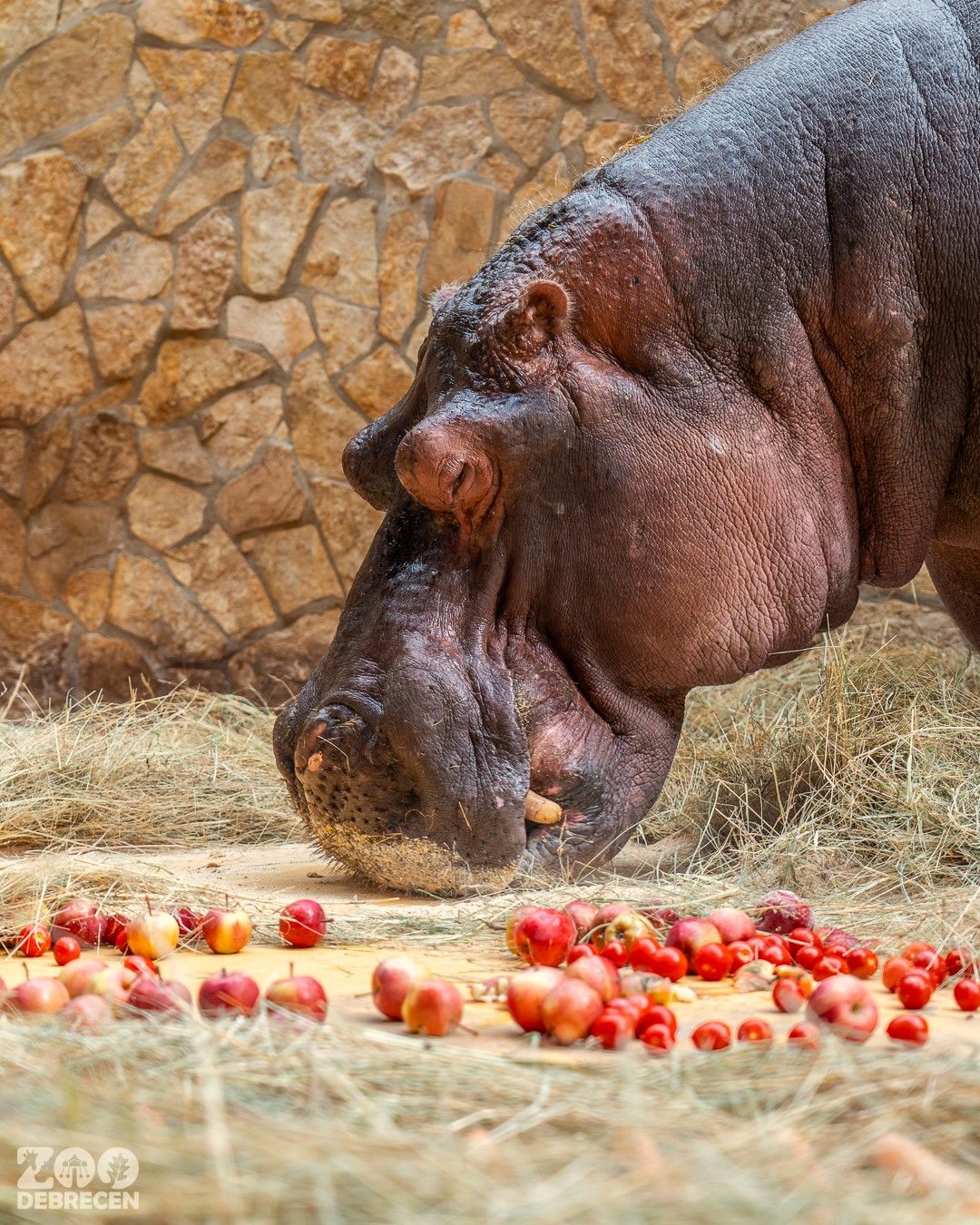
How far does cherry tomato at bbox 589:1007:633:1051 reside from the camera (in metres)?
1.47

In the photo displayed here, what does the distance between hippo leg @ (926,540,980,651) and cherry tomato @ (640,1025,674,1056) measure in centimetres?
153

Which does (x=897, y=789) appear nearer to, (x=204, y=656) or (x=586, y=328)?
(x=586, y=328)

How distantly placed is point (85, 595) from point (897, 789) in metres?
3.69

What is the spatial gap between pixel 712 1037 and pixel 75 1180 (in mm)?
660

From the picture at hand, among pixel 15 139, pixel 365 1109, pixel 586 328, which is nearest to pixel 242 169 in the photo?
pixel 15 139

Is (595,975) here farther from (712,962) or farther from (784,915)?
(784,915)

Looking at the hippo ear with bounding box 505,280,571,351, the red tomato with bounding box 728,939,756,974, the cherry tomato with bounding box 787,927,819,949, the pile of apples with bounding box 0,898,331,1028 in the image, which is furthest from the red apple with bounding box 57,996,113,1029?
the hippo ear with bounding box 505,280,571,351

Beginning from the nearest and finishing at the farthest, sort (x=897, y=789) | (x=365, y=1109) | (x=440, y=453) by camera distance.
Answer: (x=365, y=1109), (x=440, y=453), (x=897, y=789)

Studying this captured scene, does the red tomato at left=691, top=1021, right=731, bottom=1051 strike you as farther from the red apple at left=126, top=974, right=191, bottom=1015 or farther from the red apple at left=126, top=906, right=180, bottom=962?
the red apple at left=126, top=906, right=180, bottom=962

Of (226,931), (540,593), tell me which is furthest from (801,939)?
(226,931)

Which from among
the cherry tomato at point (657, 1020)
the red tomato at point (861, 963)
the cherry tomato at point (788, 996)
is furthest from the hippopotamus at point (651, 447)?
the cherry tomato at point (657, 1020)

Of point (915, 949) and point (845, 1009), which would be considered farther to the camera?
point (915, 949)

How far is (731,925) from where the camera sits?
195cm

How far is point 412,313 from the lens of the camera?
5.60 meters
